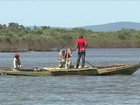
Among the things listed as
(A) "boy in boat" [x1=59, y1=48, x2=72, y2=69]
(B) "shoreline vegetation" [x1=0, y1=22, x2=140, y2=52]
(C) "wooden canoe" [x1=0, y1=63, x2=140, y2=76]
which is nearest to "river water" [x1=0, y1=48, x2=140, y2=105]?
(C) "wooden canoe" [x1=0, y1=63, x2=140, y2=76]

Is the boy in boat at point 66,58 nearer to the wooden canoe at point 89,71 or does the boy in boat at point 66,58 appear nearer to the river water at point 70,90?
the wooden canoe at point 89,71

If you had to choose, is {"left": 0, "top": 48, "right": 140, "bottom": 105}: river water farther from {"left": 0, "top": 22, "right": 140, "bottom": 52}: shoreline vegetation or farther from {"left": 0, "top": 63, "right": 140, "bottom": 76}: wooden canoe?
{"left": 0, "top": 22, "right": 140, "bottom": 52}: shoreline vegetation

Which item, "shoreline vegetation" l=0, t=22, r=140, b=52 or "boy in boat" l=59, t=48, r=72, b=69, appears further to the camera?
"shoreline vegetation" l=0, t=22, r=140, b=52

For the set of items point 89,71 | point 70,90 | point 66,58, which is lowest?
point 70,90

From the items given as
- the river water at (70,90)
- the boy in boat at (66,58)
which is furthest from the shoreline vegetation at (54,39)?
the river water at (70,90)

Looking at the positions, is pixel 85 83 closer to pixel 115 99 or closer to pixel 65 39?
pixel 115 99

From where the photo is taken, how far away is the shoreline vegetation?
108 meters

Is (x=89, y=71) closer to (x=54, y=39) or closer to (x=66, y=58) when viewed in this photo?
(x=66, y=58)

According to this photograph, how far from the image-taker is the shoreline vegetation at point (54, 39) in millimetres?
108481

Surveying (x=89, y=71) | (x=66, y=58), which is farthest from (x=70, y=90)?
(x=66, y=58)

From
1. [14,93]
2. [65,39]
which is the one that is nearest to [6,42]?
[65,39]

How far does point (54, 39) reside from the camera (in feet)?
375

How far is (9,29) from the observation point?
5074 inches

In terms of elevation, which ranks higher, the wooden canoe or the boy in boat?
the boy in boat
